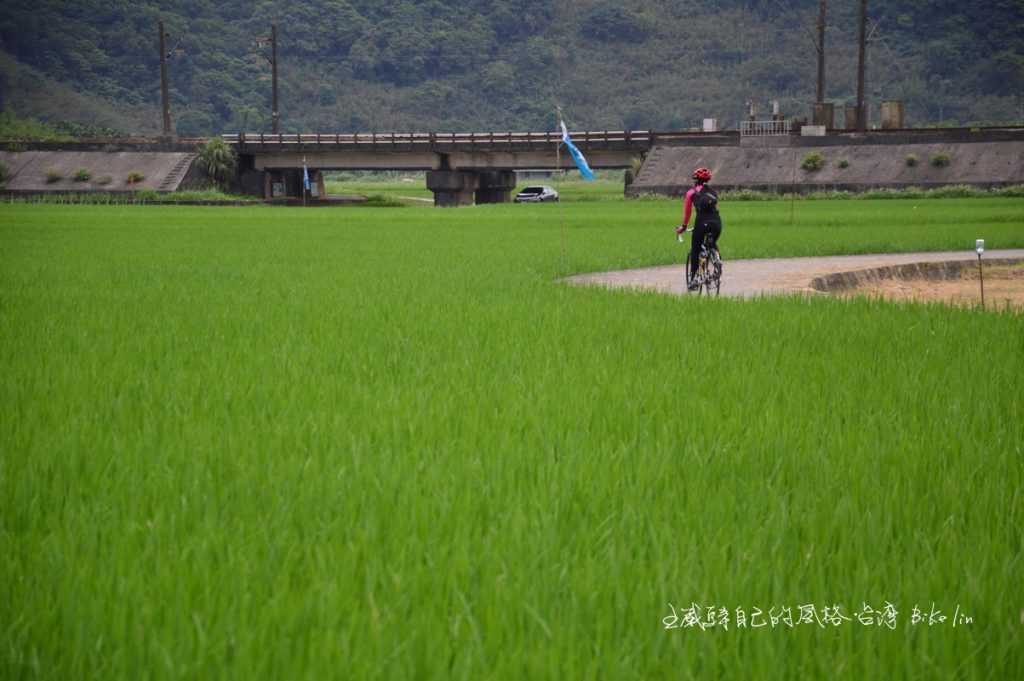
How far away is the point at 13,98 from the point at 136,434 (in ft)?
546

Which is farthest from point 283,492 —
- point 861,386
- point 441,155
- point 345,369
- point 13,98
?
point 13,98

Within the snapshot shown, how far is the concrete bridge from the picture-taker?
7088 centimetres

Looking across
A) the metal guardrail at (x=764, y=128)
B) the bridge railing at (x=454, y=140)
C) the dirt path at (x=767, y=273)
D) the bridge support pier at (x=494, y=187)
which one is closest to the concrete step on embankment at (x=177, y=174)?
the bridge railing at (x=454, y=140)

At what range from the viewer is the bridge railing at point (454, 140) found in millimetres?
70312

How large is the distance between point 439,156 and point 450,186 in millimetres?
1954

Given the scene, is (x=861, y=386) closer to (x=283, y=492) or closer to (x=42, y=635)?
(x=283, y=492)

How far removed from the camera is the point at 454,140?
241 feet

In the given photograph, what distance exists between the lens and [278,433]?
6418 millimetres

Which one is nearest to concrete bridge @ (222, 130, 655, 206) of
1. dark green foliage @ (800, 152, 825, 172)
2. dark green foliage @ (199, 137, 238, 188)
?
dark green foliage @ (199, 137, 238, 188)

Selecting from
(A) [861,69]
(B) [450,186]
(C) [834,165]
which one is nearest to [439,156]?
(B) [450,186]

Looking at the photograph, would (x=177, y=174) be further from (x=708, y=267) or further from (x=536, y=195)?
(x=708, y=267)

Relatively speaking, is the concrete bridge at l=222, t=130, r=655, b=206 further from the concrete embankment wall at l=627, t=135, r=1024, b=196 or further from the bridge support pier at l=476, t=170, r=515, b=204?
the concrete embankment wall at l=627, t=135, r=1024, b=196

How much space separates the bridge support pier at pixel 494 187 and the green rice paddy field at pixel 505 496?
6687cm

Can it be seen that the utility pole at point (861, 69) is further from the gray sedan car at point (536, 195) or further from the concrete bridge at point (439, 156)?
the gray sedan car at point (536, 195)
